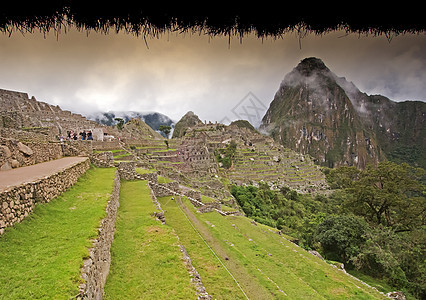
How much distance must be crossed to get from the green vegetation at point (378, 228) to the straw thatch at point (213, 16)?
15.7 metres

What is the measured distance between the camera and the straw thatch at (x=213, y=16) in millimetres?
2221

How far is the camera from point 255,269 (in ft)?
22.1

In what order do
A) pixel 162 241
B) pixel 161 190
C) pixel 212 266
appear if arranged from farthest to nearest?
pixel 161 190 → pixel 212 266 → pixel 162 241

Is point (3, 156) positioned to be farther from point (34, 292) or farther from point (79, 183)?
point (34, 292)

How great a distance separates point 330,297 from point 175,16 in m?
9.63

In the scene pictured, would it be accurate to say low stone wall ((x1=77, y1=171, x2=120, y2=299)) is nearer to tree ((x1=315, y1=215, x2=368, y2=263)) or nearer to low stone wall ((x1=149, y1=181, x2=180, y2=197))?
low stone wall ((x1=149, y1=181, x2=180, y2=197))

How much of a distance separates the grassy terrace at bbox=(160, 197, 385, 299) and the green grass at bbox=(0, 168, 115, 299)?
313cm

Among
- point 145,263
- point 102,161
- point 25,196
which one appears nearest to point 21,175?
point 25,196

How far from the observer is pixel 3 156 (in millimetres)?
7754

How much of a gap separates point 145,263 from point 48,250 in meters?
2.02

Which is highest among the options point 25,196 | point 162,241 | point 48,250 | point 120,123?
point 120,123

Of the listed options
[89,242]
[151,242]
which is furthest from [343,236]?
[89,242]

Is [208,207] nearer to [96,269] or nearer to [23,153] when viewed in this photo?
[96,269]

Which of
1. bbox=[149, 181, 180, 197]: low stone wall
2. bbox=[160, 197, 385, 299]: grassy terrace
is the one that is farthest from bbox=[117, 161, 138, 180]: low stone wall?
bbox=[160, 197, 385, 299]: grassy terrace
